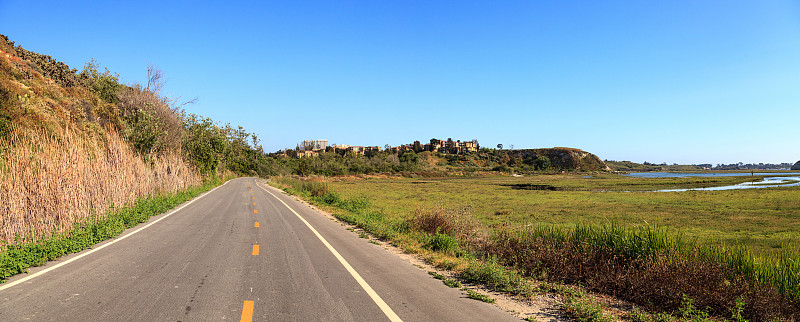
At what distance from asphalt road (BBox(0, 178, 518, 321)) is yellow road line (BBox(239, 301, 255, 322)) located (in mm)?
15

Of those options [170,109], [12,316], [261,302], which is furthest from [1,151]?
[170,109]

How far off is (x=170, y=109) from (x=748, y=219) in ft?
166

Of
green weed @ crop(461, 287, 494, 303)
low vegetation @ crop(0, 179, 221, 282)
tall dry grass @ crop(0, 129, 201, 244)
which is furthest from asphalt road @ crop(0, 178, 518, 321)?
tall dry grass @ crop(0, 129, 201, 244)

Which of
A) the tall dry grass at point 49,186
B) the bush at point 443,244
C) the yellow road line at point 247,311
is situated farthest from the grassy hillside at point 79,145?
the bush at point 443,244

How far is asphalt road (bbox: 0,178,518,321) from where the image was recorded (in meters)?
5.15

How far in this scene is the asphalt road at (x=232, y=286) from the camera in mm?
5152

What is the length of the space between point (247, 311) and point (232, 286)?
149cm

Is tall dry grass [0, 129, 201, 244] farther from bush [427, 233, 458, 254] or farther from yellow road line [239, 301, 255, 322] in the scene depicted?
bush [427, 233, 458, 254]

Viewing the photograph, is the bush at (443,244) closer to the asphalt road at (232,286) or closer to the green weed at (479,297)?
the asphalt road at (232,286)

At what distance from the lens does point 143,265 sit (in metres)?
7.88

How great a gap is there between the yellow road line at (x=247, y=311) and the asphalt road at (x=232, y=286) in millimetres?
15

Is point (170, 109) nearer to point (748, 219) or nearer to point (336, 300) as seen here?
point (336, 300)

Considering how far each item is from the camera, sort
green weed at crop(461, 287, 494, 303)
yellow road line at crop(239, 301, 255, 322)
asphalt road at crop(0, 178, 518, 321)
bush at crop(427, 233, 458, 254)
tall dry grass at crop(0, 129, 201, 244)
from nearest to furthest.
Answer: yellow road line at crop(239, 301, 255, 322) → asphalt road at crop(0, 178, 518, 321) → green weed at crop(461, 287, 494, 303) → tall dry grass at crop(0, 129, 201, 244) → bush at crop(427, 233, 458, 254)

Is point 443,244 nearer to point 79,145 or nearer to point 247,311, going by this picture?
point 247,311
